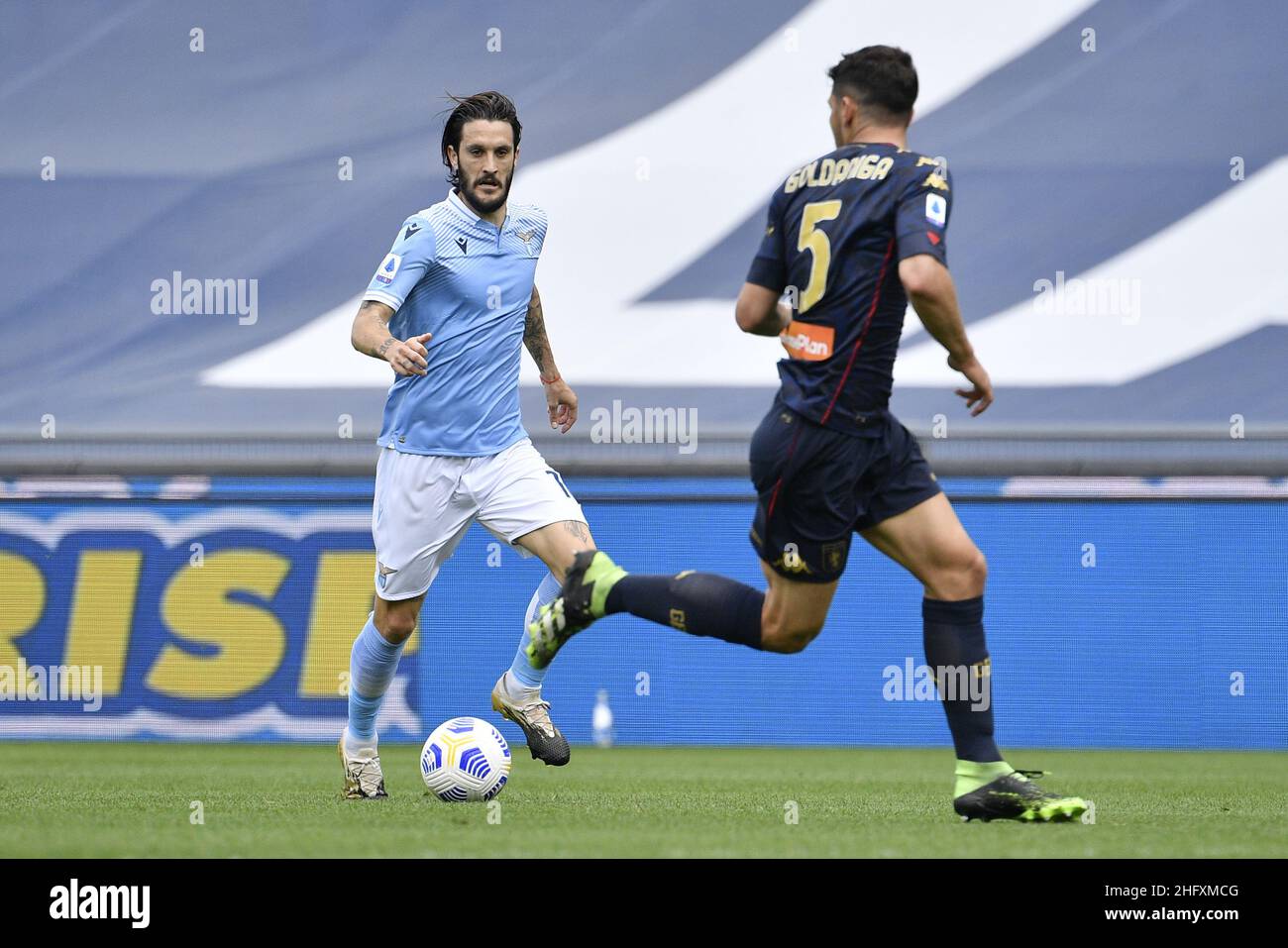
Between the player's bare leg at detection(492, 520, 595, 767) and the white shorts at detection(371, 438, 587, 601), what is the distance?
0.04m

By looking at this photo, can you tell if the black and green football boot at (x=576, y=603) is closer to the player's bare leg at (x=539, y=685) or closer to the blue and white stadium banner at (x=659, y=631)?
the player's bare leg at (x=539, y=685)

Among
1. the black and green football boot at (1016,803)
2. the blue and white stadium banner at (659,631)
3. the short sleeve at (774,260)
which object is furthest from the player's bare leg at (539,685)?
the blue and white stadium banner at (659,631)

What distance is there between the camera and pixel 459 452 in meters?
6.04

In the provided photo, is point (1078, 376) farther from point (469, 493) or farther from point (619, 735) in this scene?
point (469, 493)

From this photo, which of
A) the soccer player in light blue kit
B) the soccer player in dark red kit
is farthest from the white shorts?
the soccer player in dark red kit

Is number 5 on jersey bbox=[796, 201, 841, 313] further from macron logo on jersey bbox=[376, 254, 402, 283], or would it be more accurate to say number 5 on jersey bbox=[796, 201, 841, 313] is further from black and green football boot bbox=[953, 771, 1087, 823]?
macron logo on jersey bbox=[376, 254, 402, 283]

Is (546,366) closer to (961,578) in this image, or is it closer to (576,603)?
(576,603)

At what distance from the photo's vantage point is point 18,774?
7.75m

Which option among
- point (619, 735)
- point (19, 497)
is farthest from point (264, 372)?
point (619, 735)

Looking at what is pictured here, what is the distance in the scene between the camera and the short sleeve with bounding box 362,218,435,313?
5.79 metres

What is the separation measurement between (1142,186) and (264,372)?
315 inches

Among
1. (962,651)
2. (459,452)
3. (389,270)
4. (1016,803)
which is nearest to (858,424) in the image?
(962,651)

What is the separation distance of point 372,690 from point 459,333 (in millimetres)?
1297
